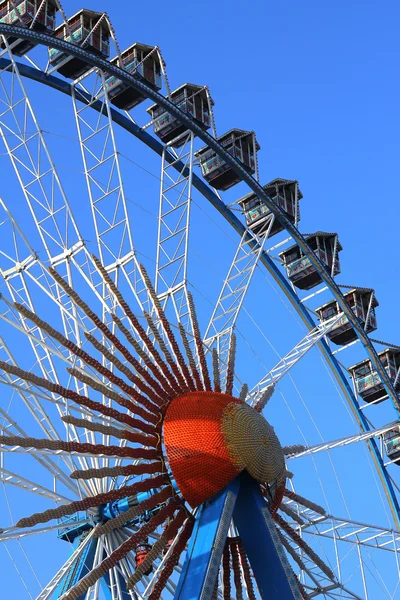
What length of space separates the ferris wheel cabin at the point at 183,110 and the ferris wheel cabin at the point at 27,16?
3.22m

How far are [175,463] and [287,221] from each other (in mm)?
11151

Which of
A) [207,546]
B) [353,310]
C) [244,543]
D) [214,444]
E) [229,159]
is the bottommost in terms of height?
[207,546]

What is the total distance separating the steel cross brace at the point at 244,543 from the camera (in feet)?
53.4

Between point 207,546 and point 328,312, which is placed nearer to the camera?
point 207,546

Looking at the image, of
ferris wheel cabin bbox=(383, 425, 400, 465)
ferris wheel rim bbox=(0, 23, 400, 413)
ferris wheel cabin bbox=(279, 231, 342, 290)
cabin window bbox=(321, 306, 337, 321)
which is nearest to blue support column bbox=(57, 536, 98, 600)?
ferris wheel rim bbox=(0, 23, 400, 413)

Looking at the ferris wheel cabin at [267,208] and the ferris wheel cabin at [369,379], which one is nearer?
the ferris wheel cabin at [267,208]

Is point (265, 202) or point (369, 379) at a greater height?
point (265, 202)


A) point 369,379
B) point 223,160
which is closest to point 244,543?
point 223,160

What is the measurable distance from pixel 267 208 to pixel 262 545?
12.1 metres

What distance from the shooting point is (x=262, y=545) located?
17297 mm

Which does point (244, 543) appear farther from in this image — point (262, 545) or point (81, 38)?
point (81, 38)

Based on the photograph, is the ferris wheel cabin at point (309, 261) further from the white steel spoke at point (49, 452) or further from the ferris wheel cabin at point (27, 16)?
the white steel spoke at point (49, 452)

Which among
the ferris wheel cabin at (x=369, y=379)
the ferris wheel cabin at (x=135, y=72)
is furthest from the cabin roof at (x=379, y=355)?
the ferris wheel cabin at (x=135, y=72)

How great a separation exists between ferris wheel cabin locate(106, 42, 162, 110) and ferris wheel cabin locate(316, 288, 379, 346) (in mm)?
7878
